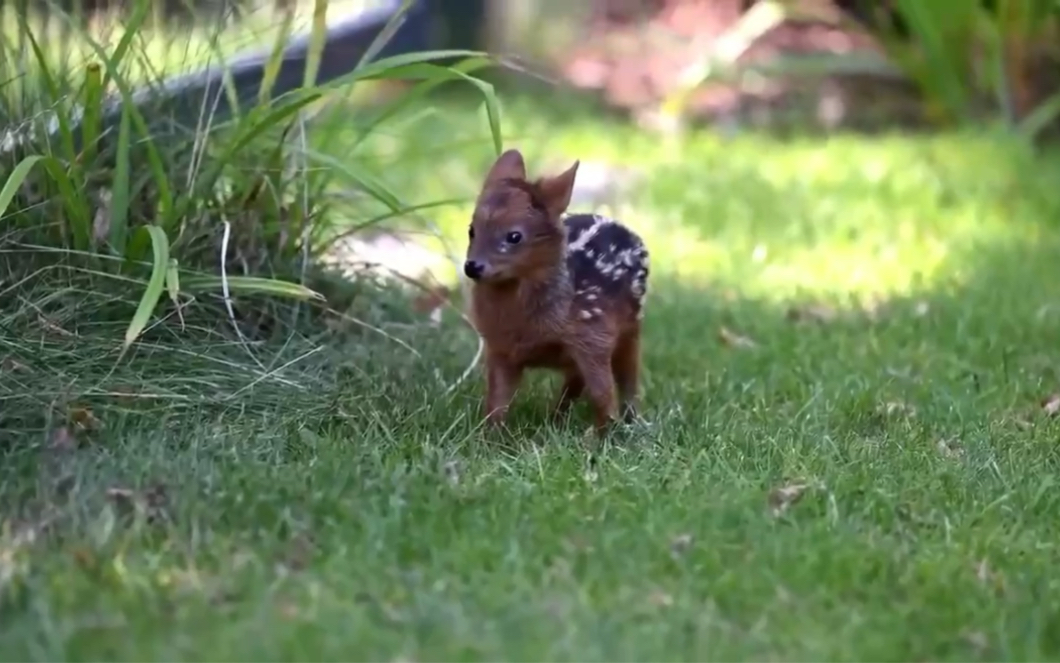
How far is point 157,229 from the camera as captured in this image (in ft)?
14.1

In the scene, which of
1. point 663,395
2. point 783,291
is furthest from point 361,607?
point 783,291

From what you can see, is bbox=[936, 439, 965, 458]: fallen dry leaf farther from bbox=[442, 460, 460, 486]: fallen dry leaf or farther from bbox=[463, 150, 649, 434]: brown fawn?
bbox=[442, 460, 460, 486]: fallen dry leaf

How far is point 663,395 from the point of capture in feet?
16.4

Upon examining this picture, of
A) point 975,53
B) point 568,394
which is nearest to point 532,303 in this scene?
point 568,394

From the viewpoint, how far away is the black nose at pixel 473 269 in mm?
4297

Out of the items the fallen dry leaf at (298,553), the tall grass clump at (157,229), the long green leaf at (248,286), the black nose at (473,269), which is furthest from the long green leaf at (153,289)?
the black nose at (473,269)

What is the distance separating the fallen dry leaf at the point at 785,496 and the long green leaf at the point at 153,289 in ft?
Answer: 5.21

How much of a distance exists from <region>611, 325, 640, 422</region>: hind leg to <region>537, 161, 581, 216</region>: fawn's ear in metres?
0.55

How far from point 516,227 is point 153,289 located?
101 centimetres

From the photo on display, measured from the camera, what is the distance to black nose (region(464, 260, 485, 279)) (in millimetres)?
4297

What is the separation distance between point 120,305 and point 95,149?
659 millimetres

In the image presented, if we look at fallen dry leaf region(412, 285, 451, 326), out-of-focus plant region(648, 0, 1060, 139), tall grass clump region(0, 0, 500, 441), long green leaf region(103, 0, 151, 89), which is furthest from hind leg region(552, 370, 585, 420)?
out-of-focus plant region(648, 0, 1060, 139)

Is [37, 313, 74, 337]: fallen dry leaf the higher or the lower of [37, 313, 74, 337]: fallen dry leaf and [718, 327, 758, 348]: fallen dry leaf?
the higher

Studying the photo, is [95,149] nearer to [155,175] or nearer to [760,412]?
[155,175]
